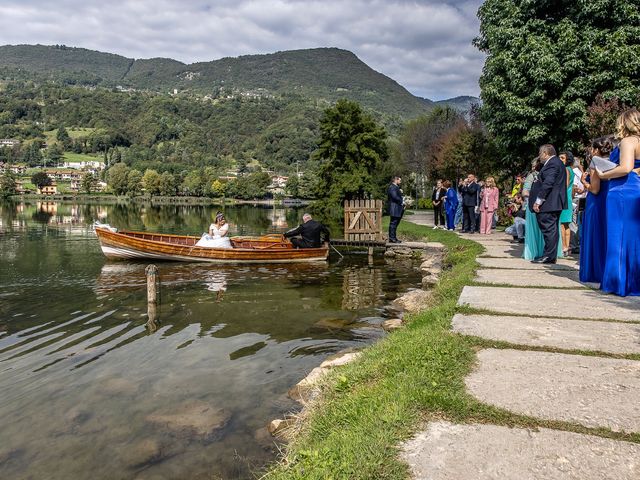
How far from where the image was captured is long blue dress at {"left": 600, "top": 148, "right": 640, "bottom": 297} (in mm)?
5855

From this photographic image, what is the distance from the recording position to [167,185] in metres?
149

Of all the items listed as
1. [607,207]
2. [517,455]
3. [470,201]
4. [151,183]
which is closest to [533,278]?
[607,207]

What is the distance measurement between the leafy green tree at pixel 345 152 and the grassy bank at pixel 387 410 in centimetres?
3954

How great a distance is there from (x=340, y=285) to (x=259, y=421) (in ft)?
28.9

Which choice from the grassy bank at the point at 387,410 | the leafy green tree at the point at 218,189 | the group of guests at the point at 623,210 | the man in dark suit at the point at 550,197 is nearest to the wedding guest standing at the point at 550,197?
the man in dark suit at the point at 550,197

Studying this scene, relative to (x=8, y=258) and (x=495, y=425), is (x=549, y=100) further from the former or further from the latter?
(x=8, y=258)

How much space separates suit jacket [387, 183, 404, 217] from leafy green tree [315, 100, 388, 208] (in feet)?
81.6

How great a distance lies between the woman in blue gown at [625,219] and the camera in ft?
19.2

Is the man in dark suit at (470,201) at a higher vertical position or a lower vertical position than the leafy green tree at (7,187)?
lower

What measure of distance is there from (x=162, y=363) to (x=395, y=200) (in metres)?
12.9

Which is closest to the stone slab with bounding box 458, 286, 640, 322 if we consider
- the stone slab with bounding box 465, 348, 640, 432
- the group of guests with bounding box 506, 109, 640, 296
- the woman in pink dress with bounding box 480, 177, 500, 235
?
the group of guests with bounding box 506, 109, 640, 296

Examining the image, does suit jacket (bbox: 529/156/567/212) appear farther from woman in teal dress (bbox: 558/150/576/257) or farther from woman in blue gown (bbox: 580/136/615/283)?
woman in blue gown (bbox: 580/136/615/283)

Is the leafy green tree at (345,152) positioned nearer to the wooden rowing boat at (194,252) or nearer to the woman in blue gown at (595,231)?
the wooden rowing boat at (194,252)

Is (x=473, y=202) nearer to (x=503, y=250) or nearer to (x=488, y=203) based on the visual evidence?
(x=488, y=203)
